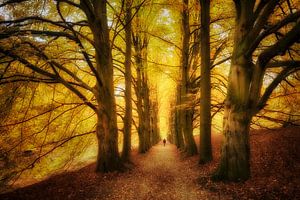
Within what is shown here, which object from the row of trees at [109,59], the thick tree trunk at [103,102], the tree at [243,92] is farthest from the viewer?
the thick tree trunk at [103,102]

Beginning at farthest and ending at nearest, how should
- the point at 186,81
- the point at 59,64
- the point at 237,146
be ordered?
1. the point at 186,81
2. the point at 59,64
3. the point at 237,146

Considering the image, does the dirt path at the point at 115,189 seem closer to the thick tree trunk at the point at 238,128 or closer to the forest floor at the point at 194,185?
the forest floor at the point at 194,185

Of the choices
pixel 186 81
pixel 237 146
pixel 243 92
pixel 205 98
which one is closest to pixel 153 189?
pixel 237 146

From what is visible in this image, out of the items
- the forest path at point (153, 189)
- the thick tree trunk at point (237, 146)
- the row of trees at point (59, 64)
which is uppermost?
the row of trees at point (59, 64)

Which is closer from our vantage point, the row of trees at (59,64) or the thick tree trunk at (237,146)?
the row of trees at (59,64)

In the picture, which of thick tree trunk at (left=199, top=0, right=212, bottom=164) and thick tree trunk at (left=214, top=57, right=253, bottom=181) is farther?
thick tree trunk at (left=199, top=0, right=212, bottom=164)

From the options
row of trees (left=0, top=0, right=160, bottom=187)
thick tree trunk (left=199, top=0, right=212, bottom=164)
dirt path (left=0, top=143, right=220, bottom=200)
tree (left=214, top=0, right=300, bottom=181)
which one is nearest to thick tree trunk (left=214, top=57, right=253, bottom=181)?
tree (left=214, top=0, right=300, bottom=181)

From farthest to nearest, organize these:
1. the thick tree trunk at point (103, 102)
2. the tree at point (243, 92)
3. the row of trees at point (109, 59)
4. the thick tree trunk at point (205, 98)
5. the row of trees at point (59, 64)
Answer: the thick tree trunk at point (205, 98)
the thick tree trunk at point (103, 102)
the tree at point (243, 92)
the row of trees at point (59, 64)
the row of trees at point (109, 59)

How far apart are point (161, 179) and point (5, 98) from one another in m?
6.03

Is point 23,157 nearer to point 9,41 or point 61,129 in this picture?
point 61,129

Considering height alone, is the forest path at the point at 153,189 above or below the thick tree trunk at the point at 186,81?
below

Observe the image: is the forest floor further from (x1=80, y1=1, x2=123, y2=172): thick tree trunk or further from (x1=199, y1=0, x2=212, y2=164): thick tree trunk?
(x1=199, y1=0, x2=212, y2=164): thick tree trunk

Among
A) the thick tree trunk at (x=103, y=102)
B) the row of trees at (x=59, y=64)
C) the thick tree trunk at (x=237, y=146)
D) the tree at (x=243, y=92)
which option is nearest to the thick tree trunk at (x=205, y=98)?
the tree at (x=243, y=92)

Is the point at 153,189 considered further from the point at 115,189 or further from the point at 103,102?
the point at 103,102
